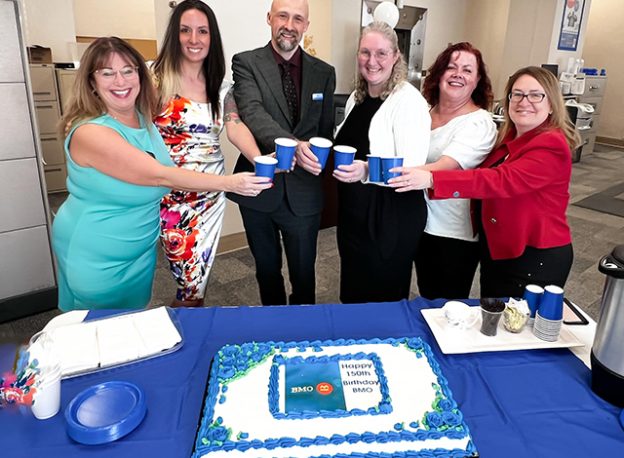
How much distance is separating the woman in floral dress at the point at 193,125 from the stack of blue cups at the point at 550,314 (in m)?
1.30

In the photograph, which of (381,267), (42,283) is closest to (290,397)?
(381,267)

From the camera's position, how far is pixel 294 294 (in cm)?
246

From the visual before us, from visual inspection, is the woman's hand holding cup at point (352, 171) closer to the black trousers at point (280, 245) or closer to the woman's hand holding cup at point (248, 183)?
the woman's hand holding cup at point (248, 183)

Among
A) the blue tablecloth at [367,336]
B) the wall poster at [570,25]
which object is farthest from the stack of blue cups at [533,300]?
the wall poster at [570,25]

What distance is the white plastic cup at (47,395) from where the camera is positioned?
3.36 ft

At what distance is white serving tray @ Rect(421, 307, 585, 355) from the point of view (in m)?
1.31

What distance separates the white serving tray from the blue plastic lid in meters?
0.79

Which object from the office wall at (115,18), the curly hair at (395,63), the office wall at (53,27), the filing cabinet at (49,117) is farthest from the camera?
the office wall at (115,18)

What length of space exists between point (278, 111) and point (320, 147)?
1.37ft

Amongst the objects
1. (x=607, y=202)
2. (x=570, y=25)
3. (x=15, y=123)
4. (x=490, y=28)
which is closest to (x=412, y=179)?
(x=15, y=123)

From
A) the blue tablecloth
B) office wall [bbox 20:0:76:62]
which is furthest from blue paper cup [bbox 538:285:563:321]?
office wall [bbox 20:0:76:62]

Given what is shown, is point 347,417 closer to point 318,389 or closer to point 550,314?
point 318,389

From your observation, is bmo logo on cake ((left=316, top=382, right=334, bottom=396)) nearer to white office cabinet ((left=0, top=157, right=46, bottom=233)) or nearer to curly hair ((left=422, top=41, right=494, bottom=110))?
curly hair ((left=422, top=41, right=494, bottom=110))

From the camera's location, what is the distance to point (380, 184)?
77.9 inches
